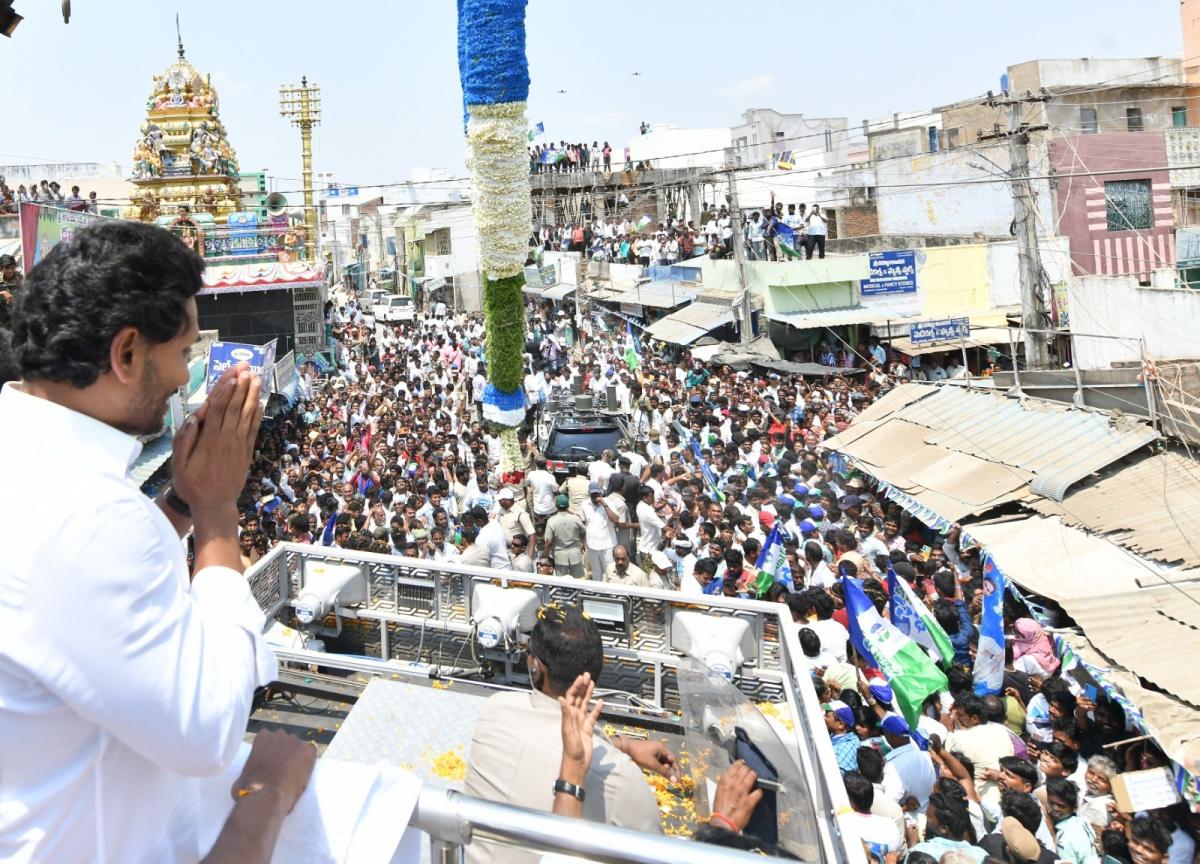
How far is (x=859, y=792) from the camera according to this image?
4.25 metres

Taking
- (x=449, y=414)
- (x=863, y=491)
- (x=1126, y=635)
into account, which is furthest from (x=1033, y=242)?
(x=449, y=414)

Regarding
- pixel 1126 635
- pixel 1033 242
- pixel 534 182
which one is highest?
pixel 534 182

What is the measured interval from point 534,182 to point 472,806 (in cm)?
3884

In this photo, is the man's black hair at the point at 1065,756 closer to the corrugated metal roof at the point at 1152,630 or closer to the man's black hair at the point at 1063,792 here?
the man's black hair at the point at 1063,792

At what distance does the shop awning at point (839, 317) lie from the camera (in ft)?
76.1

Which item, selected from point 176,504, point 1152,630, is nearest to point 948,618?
point 1152,630

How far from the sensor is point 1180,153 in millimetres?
23984

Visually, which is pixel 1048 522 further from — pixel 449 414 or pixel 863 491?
pixel 449 414

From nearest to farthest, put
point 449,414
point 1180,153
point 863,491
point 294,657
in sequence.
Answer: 1. point 294,657
2. point 863,491
3. point 449,414
4. point 1180,153

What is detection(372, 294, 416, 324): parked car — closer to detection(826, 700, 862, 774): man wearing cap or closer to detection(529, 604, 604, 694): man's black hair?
detection(826, 700, 862, 774): man wearing cap

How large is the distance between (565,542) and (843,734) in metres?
4.43

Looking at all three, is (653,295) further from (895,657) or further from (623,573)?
(895,657)

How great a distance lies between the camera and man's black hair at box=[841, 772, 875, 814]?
4.25 m

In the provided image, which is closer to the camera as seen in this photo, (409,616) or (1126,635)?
(409,616)
